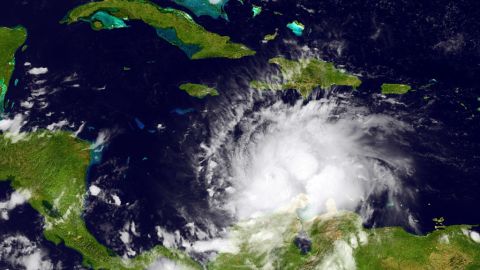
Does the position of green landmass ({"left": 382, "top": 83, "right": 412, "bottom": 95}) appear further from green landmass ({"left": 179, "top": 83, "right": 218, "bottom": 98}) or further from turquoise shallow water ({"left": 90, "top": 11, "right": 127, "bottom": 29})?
turquoise shallow water ({"left": 90, "top": 11, "right": 127, "bottom": 29})

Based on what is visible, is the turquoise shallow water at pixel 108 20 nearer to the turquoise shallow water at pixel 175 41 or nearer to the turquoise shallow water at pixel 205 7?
the turquoise shallow water at pixel 175 41

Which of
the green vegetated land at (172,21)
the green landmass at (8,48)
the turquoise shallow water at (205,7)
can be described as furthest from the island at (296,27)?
the green landmass at (8,48)

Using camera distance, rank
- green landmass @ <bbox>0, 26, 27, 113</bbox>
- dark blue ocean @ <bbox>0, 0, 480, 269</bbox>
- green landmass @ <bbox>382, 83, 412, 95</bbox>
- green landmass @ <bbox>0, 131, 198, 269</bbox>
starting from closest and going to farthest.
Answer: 1. green landmass @ <bbox>0, 131, 198, 269</bbox>
2. dark blue ocean @ <bbox>0, 0, 480, 269</bbox>
3. green landmass @ <bbox>382, 83, 412, 95</bbox>
4. green landmass @ <bbox>0, 26, 27, 113</bbox>

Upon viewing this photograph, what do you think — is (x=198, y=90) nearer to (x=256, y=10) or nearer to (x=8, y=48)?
(x=256, y=10)

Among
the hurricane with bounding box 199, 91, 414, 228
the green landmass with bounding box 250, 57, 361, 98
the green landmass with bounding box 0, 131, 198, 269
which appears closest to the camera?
the green landmass with bounding box 0, 131, 198, 269

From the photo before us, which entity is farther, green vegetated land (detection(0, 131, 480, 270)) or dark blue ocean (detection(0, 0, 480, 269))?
dark blue ocean (detection(0, 0, 480, 269))

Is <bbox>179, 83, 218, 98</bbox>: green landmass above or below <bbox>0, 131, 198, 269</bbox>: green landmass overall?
above

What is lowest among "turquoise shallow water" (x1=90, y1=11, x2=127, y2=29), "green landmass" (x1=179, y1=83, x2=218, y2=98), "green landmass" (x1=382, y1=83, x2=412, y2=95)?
"green landmass" (x1=179, y1=83, x2=218, y2=98)

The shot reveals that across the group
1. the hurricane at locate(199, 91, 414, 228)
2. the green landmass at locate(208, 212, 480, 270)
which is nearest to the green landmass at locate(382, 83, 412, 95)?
the hurricane at locate(199, 91, 414, 228)
